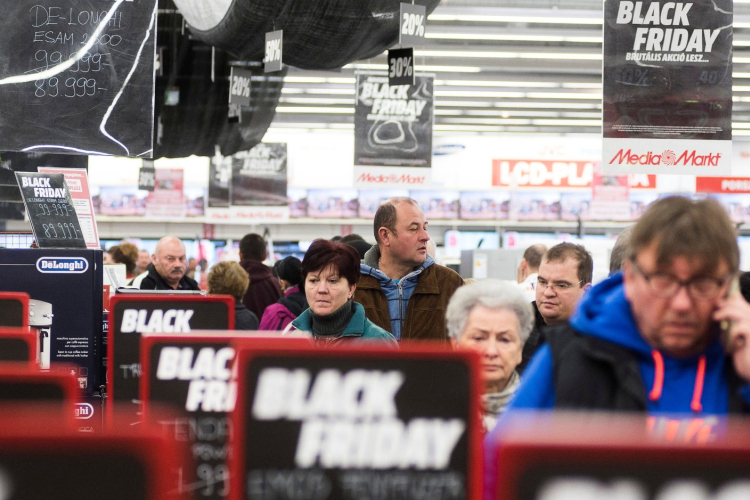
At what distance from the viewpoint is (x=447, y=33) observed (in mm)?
12789

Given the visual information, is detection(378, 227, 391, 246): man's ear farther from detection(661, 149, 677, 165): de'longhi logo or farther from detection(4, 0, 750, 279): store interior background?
detection(4, 0, 750, 279): store interior background

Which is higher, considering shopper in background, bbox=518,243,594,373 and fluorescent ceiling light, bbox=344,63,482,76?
fluorescent ceiling light, bbox=344,63,482,76

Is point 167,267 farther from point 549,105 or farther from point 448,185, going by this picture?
point 448,185

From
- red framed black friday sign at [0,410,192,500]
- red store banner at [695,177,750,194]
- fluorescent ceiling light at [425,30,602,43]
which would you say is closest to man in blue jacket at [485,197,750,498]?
red framed black friday sign at [0,410,192,500]

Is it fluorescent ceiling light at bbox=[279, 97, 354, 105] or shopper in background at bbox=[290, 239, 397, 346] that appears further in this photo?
fluorescent ceiling light at bbox=[279, 97, 354, 105]

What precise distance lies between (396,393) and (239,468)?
0.80 feet

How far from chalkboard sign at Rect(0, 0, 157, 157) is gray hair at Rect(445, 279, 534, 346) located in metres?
2.62

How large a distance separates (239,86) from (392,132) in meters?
3.19

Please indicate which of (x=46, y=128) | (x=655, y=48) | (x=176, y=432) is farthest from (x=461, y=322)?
(x=655, y=48)

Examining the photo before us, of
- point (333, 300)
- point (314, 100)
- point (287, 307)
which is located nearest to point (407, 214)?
point (333, 300)

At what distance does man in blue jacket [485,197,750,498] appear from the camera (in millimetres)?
1551

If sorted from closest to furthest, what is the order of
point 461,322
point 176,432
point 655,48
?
1. point 176,432
2. point 461,322
3. point 655,48

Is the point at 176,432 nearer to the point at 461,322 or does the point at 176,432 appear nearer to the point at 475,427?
the point at 461,322

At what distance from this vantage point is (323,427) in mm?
1354
